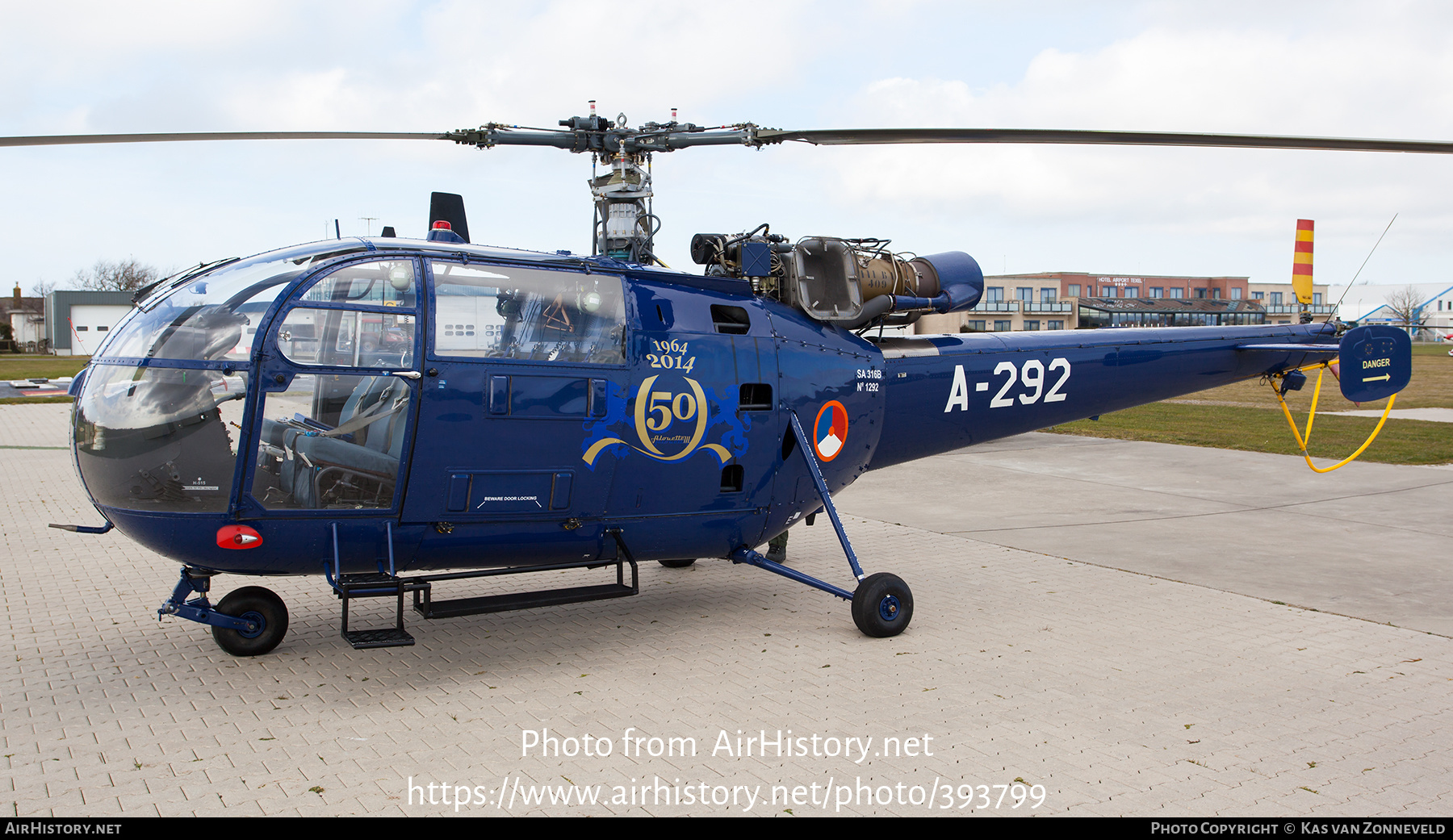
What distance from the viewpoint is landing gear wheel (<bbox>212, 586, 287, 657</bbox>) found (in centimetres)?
629

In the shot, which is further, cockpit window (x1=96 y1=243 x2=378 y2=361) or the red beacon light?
the red beacon light

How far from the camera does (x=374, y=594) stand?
5.72m

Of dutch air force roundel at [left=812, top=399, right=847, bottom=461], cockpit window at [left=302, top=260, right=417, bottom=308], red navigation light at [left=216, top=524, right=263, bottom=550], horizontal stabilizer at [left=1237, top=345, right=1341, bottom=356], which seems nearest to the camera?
red navigation light at [left=216, top=524, right=263, bottom=550]

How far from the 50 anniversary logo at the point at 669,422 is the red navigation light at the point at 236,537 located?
1923 millimetres

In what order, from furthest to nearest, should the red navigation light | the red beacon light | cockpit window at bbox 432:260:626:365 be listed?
the red beacon light
cockpit window at bbox 432:260:626:365
the red navigation light

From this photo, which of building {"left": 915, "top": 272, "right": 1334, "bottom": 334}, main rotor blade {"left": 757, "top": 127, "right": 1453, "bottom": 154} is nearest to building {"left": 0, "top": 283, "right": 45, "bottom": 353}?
building {"left": 915, "top": 272, "right": 1334, "bottom": 334}

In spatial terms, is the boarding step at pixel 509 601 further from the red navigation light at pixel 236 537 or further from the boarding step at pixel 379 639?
the red navigation light at pixel 236 537

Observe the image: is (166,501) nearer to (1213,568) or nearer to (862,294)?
(862,294)

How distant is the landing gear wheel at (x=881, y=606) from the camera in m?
6.84

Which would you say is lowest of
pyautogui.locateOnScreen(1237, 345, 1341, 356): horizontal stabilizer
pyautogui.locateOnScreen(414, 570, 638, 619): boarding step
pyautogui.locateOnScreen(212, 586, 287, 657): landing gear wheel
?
pyautogui.locateOnScreen(212, 586, 287, 657): landing gear wheel

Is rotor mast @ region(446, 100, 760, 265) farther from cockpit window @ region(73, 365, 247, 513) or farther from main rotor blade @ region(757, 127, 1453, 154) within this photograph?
cockpit window @ region(73, 365, 247, 513)

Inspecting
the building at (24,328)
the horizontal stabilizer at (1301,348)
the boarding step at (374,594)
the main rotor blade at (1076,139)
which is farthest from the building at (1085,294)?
the building at (24,328)

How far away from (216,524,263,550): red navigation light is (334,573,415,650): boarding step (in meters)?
0.52
